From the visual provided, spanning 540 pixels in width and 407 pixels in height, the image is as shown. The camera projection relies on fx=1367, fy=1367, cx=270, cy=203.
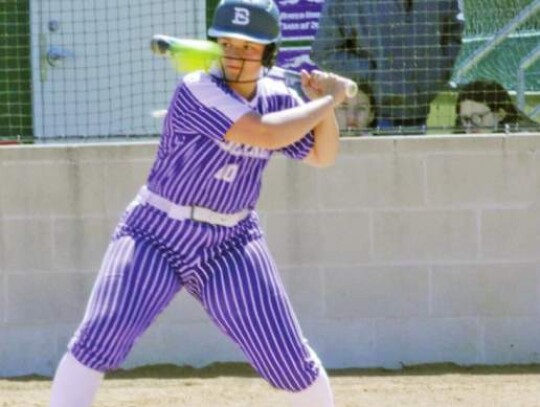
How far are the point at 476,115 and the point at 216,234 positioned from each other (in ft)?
11.3

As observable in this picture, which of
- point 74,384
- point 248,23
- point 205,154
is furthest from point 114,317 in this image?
point 248,23

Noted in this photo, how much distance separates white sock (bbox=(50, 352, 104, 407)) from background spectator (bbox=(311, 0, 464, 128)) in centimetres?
355

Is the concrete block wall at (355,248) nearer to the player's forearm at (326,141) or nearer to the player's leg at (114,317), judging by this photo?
the player's forearm at (326,141)

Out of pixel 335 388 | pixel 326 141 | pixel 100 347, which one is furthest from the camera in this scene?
pixel 335 388

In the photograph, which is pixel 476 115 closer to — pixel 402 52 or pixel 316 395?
pixel 402 52

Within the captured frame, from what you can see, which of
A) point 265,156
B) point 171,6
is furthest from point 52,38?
point 265,156

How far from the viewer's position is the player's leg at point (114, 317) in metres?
4.30

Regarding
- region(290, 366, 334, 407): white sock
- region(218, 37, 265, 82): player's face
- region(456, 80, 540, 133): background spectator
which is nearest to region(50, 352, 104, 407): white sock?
region(290, 366, 334, 407): white sock

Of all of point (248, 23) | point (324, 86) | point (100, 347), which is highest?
point (248, 23)

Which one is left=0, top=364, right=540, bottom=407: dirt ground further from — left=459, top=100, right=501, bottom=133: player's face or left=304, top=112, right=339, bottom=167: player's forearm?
left=304, top=112, right=339, bottom=167: player's forearm

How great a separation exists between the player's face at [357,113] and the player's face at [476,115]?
512mm

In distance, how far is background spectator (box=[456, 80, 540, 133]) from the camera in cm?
755

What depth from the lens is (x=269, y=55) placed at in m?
4.46

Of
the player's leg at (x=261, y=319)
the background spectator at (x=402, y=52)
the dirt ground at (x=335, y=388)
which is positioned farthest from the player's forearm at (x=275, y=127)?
the background spectator at (x=402, y=52)
